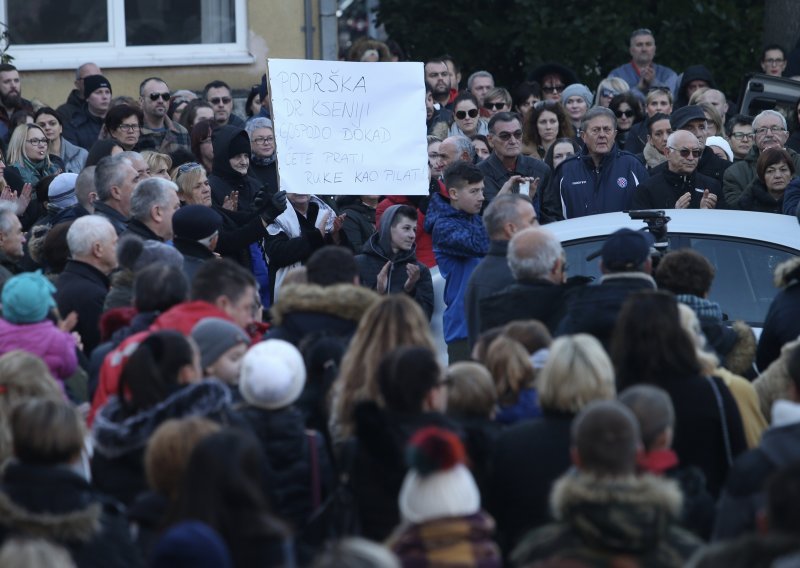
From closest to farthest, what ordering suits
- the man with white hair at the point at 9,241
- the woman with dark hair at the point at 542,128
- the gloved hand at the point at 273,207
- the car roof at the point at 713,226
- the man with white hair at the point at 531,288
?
1. the man with white hair at the point at 531,288
2. the car roof at the point at 713,226
3. the man with white hair at the point at 9,241
4. the gloved hand at the point at 273,207
5. the woman with dark hair at the point at 542,128

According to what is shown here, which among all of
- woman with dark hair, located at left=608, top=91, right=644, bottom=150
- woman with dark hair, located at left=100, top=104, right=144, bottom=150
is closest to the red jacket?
woman with dark hair, located at left=100, top=104, right=144, bottom=150

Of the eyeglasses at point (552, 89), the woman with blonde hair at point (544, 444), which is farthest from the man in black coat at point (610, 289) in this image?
the eyeglasses at point (552, 89)

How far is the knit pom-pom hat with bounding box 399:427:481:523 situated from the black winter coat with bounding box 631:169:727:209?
6.57 m

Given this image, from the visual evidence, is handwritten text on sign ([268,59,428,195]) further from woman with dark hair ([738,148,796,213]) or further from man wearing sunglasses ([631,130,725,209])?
woman with dark hair ([738,148,796,213])

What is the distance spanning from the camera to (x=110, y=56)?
53.4 ft

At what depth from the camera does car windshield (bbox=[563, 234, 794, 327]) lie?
8945mm

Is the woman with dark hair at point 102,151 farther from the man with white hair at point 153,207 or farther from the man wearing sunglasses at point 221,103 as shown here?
the man wearing sunglasses at point 221,103

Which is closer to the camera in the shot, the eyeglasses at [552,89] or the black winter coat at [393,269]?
the black winter coat at [393,269]

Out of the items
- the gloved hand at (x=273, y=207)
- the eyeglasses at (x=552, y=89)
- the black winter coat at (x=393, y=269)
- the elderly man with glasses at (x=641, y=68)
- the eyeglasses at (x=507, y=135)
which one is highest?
the elderly man with glasses at (x=641, y=68)

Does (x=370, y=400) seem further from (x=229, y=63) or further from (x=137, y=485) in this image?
(x=229, y=63)

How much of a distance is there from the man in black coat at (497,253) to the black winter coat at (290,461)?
7.84ft

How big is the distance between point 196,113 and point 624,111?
3616 millimetres

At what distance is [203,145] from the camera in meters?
12.1

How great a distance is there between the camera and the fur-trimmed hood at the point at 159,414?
229 inches
